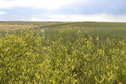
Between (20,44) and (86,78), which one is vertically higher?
(20,44)

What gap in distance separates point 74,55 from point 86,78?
8.46 feet

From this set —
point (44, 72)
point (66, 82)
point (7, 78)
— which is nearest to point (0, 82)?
point (7, 78)

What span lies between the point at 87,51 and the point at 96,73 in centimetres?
344

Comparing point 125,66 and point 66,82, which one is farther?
point 125,66

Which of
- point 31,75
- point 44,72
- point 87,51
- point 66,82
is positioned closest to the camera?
point 66,82

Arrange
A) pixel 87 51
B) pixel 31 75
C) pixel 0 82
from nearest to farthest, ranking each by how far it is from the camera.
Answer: pixel 31 75
pixel 0 82
pixel 87 51

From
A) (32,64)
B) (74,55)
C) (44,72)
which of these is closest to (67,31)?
(74,55)

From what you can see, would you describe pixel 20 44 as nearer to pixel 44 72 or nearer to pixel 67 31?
pixel 44 72

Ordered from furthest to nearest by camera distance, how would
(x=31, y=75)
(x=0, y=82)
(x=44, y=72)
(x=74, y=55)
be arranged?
(x=74, y=55) → (x=0, y=82) → (x=31, y=75) → (x=44, y=72)

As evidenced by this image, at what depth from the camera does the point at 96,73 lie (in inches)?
264

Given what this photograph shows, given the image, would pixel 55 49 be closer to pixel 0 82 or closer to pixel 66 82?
pixel 0 82

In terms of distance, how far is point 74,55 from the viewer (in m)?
9.05

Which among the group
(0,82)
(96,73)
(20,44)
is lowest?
(0,82)

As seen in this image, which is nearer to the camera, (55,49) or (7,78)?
(7,78)
